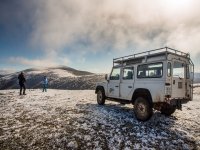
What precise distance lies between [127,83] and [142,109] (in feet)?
6.13

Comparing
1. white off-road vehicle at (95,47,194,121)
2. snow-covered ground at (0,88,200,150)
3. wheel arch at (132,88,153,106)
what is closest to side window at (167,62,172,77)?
white off-road vehicle at (95,47,194,121)

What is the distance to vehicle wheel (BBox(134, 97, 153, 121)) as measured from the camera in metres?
9.00

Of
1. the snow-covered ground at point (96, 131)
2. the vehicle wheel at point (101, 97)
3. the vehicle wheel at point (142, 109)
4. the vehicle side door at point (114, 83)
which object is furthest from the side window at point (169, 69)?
the vehicle wheel at point (101, 97)

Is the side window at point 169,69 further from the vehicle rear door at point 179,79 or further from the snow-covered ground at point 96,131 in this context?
the snow-covered ground at point 96,131

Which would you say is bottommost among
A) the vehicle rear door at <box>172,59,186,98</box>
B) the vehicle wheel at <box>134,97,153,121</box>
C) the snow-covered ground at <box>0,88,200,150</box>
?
the snow-covered ground at <box>0,88,200,150</box>

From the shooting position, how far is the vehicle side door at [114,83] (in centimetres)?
1160

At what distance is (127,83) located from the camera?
35.0ft

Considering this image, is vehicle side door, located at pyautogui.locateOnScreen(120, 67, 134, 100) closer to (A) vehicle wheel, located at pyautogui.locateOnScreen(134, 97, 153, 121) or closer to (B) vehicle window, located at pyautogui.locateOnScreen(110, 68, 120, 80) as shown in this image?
(B) vehicle window, located at pyautogui.locateOnScreen(110, 68, 120, 80)

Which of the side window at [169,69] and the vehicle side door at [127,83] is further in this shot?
the vehicle side door at [127,83]

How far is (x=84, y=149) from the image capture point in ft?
21.4

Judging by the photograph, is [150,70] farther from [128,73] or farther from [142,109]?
[142,109]

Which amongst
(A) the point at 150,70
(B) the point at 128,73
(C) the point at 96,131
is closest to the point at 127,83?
(B) the point at 128,73

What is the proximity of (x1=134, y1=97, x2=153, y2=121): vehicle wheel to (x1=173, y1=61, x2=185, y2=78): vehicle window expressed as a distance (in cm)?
182

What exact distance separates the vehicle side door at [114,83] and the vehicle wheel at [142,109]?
2141 millimetres
